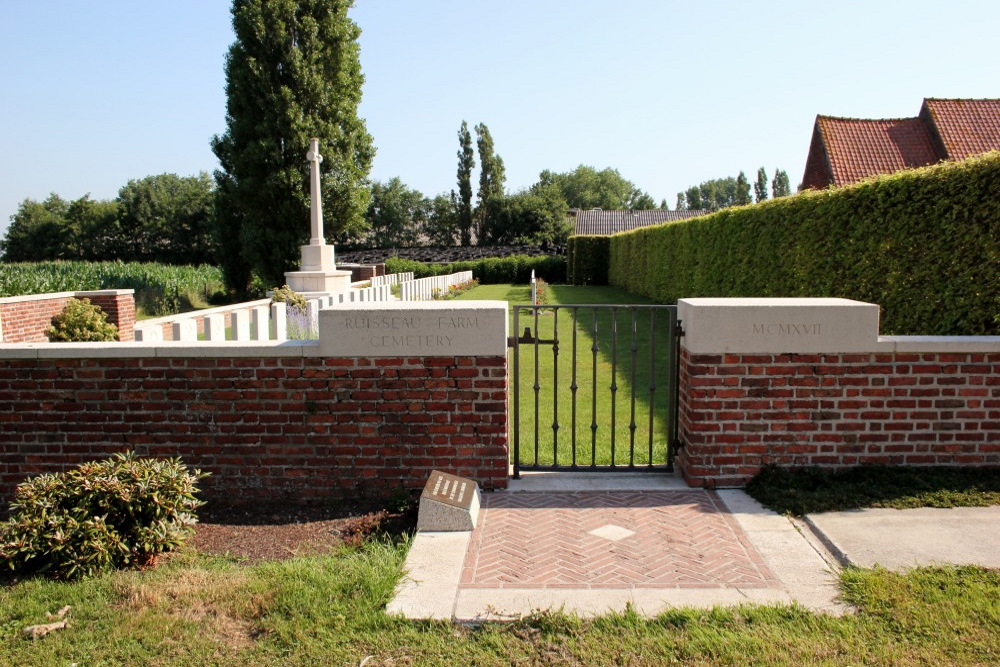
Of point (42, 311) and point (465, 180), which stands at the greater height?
point (465, 180)

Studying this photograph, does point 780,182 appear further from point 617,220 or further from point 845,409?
point 845,409

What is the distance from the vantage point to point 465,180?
6353 centimetres

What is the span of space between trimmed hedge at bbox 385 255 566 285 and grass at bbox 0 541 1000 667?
1475 inches

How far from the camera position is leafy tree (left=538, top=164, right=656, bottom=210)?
103062mm

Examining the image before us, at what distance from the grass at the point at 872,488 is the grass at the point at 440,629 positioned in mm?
918

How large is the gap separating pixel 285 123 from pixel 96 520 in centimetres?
2208

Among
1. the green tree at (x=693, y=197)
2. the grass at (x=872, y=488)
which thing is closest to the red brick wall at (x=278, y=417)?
the grass at (x=872, y=488)

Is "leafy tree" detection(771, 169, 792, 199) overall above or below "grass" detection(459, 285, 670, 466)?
above

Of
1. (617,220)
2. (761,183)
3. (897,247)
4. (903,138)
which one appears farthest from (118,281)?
(761,183)

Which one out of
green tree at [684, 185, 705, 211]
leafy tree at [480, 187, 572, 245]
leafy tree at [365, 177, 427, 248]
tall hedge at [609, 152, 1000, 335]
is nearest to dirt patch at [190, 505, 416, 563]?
tall hedge at [609, 152, 1000, 335]

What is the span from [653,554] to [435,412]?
1706mm

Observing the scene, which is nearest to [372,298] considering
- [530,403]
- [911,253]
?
[530,403]

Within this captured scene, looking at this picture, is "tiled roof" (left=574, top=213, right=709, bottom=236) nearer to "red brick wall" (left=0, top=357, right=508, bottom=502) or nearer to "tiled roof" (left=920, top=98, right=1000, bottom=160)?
"tiled roof" (left=920, top=98, right=1000, bottom=160)

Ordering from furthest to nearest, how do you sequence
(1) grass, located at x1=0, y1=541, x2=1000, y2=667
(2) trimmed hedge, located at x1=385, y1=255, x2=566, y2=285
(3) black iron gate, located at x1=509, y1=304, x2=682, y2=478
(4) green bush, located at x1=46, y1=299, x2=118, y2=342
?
(2) trimmed hedge, located at x1=385, y1=255, x2=566, y2=285
(4) green bush, located at x1=46, y1=299, x2=118, y2=342
(3) black iron gate, located at x1=509, y1=304, x2=682, y2=478
(1) grass, located at x1=0, y1=541, x2=1000, y2=667
